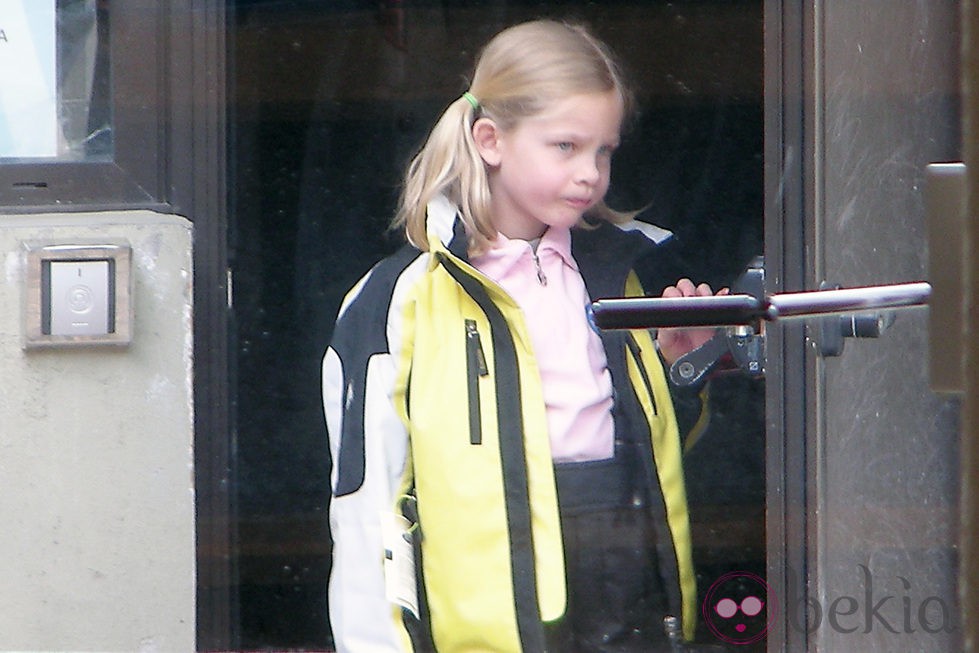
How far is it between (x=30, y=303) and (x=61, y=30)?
453 millimetres

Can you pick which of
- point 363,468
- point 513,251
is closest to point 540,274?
point 513,251

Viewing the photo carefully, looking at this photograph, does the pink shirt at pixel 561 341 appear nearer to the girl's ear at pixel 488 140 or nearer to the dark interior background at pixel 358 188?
the girl's ear at pixel 488 140

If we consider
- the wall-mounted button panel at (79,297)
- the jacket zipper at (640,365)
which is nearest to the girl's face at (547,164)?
the jacket zipper at (640,365)

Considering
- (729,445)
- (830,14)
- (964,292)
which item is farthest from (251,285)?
(964,292)

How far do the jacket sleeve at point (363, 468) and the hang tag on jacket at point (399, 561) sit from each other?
0.05 feet

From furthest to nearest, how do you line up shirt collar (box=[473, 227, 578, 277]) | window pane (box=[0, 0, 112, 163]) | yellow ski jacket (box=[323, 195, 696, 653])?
window pane (box=[0, 0, 112, 163]) → shirt collar (box=[473, 227, 578, 277]) → yellow ski jacket (box=[323, 195, 696, 653])

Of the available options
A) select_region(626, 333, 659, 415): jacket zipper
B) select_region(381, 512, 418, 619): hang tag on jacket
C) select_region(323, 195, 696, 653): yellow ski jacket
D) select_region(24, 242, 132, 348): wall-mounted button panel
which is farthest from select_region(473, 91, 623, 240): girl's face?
select_region(24, 242, 132, 348): wall-mounted button panel

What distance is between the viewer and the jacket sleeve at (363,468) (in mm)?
2215

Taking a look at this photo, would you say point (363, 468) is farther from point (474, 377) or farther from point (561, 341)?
point (561, 341)

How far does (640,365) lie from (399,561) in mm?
473

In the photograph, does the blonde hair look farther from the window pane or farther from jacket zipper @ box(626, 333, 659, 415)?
the window pane

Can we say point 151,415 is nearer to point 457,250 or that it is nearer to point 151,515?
point 151,515

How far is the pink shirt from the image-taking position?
2.24 m

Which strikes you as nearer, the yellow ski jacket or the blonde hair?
the yellow ski jacket
